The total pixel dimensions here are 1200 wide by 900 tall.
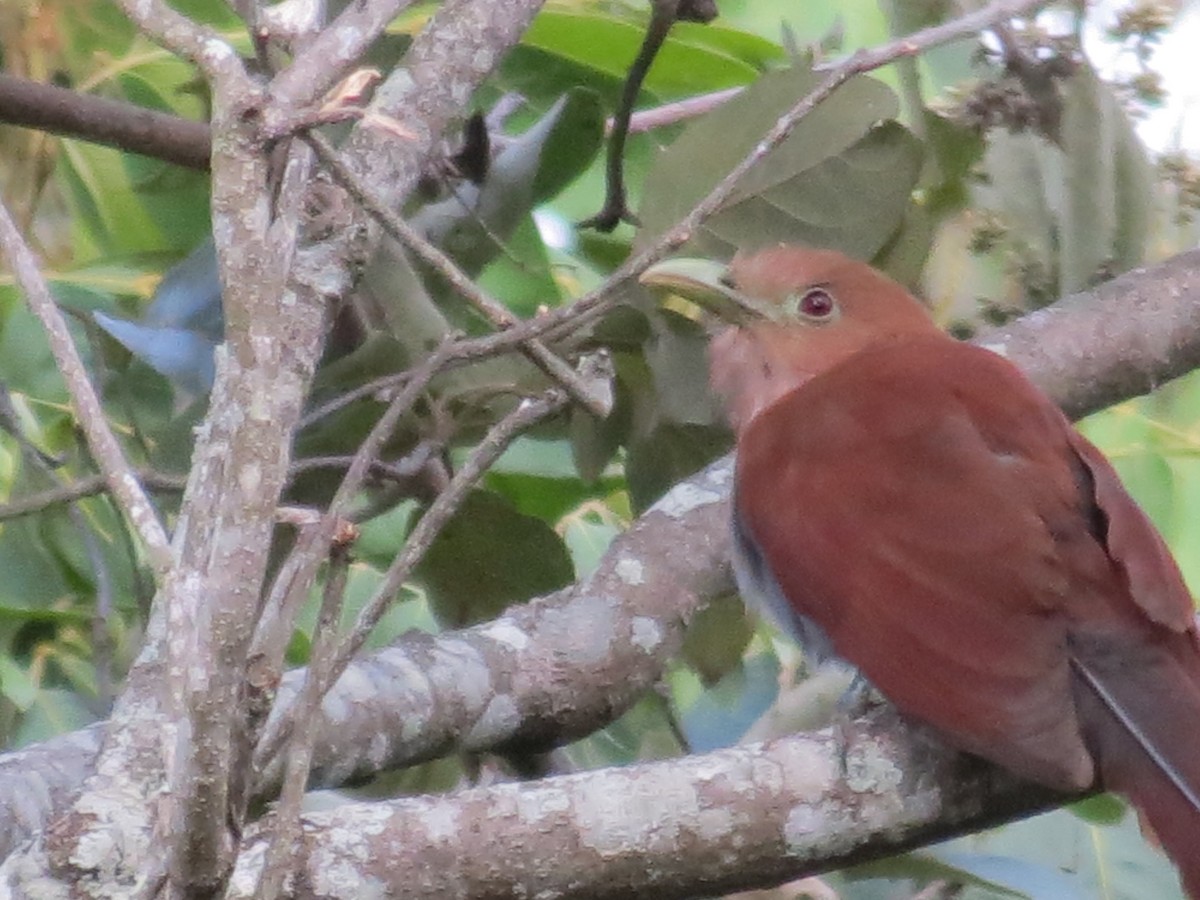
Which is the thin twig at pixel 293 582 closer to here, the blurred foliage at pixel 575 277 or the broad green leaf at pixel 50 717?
the blurred foliage at pixel 575 277

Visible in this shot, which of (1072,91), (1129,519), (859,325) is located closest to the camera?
(1129,519)

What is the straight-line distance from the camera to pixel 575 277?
10.0 feet

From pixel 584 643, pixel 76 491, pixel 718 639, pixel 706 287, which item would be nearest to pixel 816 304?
pixel 706 287

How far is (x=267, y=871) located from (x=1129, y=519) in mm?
1381

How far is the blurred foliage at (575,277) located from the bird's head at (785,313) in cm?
8

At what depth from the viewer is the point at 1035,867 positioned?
7.54 feet

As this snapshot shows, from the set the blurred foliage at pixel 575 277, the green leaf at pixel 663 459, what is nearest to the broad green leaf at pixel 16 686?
the blurred foliage at pixel 575 277

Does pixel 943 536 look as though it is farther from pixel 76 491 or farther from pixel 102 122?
pixel 102 122

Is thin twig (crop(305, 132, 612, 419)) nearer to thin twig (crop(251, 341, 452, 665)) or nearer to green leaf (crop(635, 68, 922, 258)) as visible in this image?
thin twig (crop(251, 341, 452, 665))

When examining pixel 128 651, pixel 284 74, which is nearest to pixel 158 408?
pixel 128 651

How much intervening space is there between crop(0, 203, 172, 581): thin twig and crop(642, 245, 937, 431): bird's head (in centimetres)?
153

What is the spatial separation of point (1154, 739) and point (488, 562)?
944 millimetres

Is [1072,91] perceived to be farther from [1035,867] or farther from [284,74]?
[284,74]

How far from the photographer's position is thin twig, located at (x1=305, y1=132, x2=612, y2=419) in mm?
1434
